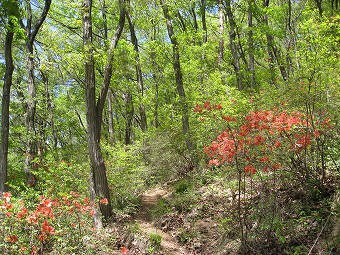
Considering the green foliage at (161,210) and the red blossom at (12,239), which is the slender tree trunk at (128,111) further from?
the red blossom at (12,239)

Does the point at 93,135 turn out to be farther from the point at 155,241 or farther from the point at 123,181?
the point at 155,241

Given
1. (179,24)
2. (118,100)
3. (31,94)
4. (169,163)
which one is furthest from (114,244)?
(118,100)

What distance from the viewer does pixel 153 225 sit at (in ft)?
25.9

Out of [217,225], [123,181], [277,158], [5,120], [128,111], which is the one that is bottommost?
[217,225]

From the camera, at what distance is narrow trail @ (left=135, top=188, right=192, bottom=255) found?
21.0 ft

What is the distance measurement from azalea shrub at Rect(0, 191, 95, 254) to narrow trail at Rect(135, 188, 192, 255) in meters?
1.99

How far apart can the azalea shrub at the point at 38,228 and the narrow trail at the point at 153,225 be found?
1988 millimetres

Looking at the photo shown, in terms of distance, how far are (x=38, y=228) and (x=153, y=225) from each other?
3.82 m

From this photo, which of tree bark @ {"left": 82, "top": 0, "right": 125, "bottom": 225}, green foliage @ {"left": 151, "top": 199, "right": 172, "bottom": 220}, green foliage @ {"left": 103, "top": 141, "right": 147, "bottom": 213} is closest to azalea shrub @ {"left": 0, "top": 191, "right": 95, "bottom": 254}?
tree bark @ {"left": 82, "top": 0, "right": 125, "bottom": 225}

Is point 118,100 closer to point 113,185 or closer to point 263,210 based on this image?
point 113,185

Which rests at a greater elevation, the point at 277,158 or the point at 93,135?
the point at 93,135

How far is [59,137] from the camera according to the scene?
28.0 metres

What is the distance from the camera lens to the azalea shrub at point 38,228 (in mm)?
4195

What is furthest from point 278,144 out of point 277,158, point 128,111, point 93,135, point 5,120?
point 128,111
